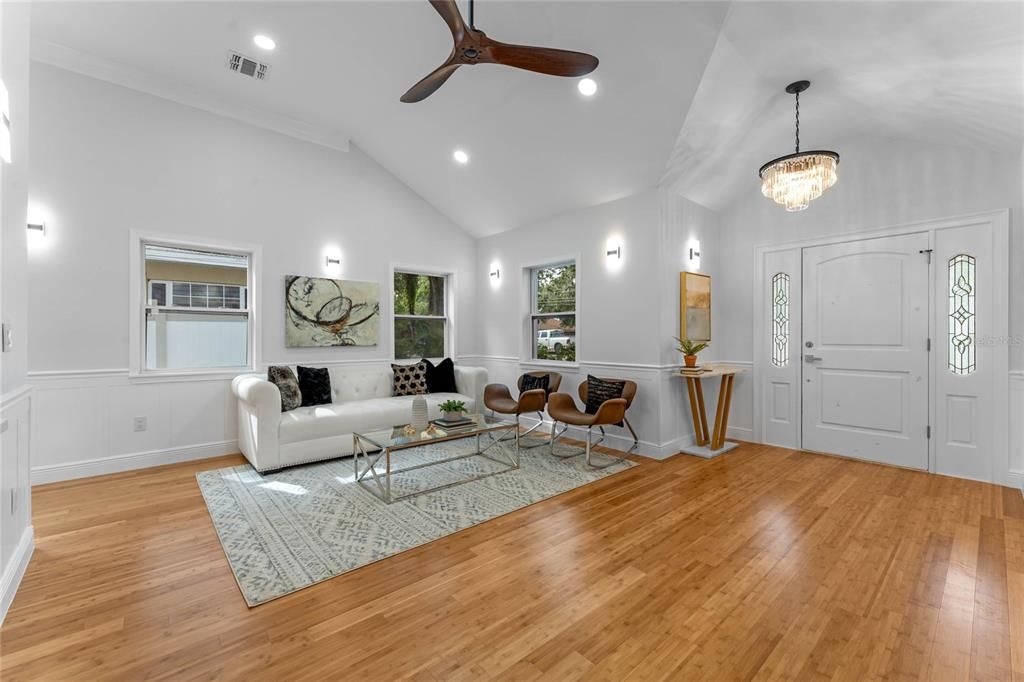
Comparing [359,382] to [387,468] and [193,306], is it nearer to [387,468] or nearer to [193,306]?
[193,306]

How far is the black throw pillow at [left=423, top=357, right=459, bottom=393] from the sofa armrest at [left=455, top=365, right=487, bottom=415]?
91mm

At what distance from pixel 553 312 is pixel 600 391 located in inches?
58.1

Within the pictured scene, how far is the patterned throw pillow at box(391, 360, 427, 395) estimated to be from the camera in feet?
17.3

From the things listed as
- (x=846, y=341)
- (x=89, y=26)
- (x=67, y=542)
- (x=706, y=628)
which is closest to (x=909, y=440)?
(x=846, y=341)

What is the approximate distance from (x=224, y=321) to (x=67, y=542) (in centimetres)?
247

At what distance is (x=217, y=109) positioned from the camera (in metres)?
4.40

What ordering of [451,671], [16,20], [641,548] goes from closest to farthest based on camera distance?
[451,671], [16,20], [641,548]

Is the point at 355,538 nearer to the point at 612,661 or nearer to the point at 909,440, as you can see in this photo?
the point at 612,661

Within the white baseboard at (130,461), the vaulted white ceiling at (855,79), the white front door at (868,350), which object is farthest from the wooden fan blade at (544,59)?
the white baseboard at (130,461)

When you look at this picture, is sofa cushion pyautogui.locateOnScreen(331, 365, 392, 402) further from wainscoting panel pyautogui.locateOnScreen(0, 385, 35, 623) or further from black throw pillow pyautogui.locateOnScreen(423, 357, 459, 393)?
wainscoting panel pyautogui.locateOnScreen(0, 385, 35, 623)

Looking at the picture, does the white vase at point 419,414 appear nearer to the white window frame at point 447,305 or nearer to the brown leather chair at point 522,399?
the brown leather chair at point 522,399

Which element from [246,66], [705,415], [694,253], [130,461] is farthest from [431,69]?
[130,461]

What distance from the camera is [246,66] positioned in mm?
3945

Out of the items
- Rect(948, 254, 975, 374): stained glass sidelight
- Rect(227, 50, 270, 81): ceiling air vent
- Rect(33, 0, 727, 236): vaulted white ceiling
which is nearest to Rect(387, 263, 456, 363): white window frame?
Rect(33, 0, 727, 236): vaulted white ceiling
